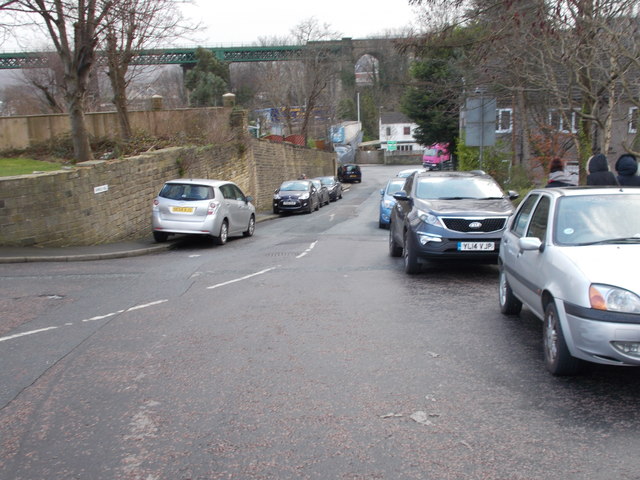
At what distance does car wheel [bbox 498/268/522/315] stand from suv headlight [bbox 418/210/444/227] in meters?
2.71

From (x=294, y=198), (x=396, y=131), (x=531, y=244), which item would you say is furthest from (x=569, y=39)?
(x=396, y=131)

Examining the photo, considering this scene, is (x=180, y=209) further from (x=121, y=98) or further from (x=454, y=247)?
(x=121, y=98)

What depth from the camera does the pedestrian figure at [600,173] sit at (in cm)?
970

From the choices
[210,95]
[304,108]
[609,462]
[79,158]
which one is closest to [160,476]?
[609,462]

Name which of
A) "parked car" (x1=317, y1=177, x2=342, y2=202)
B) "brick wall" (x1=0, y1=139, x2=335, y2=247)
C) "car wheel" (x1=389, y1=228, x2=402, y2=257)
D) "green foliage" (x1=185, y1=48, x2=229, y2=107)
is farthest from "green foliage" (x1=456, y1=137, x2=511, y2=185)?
"green foliage" (x1=185, y1=48, x2=229, y2=107)

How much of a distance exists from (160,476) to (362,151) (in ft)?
319

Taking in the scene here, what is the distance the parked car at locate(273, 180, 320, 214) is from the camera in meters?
30.5

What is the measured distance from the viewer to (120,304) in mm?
8922

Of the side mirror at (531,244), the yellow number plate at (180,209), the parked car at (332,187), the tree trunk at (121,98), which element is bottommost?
the parked car at (332,187)

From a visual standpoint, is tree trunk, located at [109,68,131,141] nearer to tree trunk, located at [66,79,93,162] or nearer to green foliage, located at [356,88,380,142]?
tree trunk, located at [66,79,93,162]

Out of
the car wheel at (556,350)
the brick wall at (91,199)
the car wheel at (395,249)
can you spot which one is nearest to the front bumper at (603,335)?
the car wheel at (556,350)

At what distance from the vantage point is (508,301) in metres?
7.68

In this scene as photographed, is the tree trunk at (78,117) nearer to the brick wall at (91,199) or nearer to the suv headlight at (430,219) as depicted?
the brick wall at (91,199)

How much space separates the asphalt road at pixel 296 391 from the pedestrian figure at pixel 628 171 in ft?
8.48
